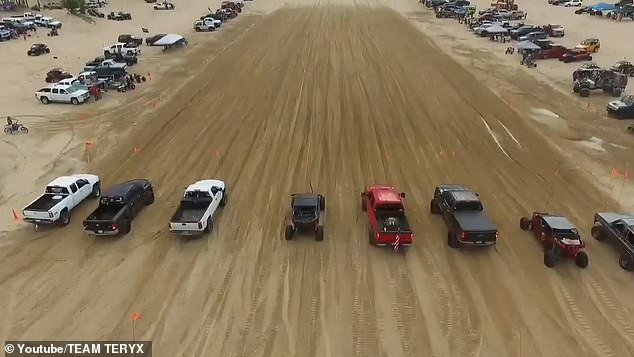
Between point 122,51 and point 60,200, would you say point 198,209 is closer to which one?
point 60,200

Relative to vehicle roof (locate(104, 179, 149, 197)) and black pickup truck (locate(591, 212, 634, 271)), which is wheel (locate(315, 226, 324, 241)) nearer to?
vehicle roof (locate(104, 179, 149, 197))

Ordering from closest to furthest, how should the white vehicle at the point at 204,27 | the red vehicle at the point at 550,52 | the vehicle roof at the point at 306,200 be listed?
1. the vehicle roof at the point at 306,200
2. the red vehicle at the point at 550,52
3. the white vehicle at the point at 204,27

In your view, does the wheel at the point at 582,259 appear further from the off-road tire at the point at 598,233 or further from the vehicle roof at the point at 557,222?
the off-road tire at the point at 598,233

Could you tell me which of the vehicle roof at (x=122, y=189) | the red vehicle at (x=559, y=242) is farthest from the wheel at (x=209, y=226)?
the red vehicle at (x=559, y=242)

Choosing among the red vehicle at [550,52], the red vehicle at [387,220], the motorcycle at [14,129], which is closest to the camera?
the red vehicle at [387,220]

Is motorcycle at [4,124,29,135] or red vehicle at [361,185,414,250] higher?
red vehicle at [361,185,414,250]

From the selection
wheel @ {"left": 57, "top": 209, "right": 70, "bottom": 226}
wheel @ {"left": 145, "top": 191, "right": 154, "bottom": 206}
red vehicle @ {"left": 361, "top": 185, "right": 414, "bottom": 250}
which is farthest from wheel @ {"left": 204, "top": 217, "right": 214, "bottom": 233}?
red vehicle @ {"left": 361, "top": 185, "right": 414, "bottom": 250}

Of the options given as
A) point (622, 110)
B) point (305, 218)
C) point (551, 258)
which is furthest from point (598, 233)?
point (622, 110)
